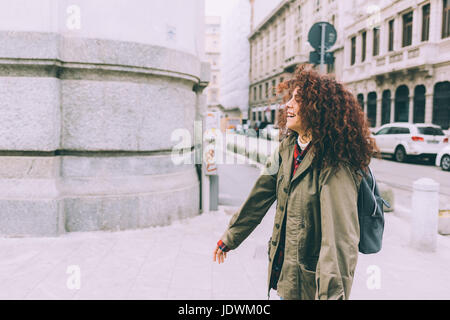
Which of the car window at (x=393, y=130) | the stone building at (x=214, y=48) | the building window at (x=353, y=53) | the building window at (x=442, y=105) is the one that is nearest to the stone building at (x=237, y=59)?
the stone building at (x=214, y=48)

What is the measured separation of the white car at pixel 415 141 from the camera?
52.6 ft

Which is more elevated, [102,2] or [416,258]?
[102,2]

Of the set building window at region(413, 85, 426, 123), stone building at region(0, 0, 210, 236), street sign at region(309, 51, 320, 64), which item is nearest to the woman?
stone building at region(0, 0, 210, 236)

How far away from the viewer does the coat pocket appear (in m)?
2.09

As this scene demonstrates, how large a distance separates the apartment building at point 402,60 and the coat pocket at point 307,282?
23443 millimetres

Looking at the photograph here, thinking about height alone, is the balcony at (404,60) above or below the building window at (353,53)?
below

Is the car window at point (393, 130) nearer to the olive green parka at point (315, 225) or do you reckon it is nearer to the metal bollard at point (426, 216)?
the metal bollard at point (426, 216)

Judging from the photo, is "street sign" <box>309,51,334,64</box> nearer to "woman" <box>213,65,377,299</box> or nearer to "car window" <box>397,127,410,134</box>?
"woman" <box>213,65,377,299</box>

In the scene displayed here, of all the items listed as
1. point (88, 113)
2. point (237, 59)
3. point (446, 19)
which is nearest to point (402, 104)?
point (446, 19)

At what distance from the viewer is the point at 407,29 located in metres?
26.8

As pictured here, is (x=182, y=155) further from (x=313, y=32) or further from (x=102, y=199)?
(x=313, y=32)

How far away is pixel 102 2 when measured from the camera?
5.46 meters

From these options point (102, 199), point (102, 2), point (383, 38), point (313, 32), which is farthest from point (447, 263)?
point (383, 38)

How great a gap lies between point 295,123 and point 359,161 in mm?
368
